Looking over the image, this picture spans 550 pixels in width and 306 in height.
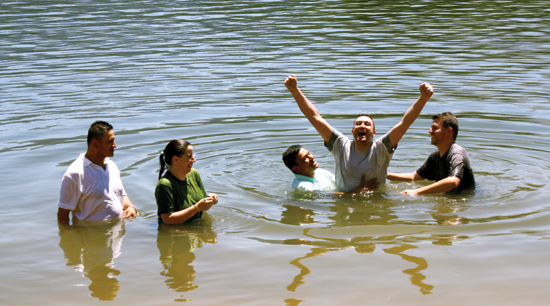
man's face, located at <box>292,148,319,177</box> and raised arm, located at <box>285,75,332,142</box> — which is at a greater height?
raised arm, located at <box>285,75,332,142</box>

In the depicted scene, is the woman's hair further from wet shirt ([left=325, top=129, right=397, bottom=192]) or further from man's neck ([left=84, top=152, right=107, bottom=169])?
wet shirt ([left=325, top=129, right=397, bottom=192])

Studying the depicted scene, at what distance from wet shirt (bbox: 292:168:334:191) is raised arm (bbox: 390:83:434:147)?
1.37m

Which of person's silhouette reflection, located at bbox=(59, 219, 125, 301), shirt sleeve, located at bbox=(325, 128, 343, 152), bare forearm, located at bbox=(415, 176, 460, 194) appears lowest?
person's silhouette reflection, located at bbox=(59, 219, 125, 301)

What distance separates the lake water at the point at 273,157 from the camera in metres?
6.53

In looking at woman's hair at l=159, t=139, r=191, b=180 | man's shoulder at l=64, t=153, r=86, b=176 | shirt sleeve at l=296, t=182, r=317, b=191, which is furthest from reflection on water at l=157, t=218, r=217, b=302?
shirt sleeve at l=296, t=182, r=317, b=191

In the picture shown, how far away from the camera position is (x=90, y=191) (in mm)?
7762

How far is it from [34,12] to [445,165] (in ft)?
92.2

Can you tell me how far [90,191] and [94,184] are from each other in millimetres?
104

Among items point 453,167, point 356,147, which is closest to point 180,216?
point 356,147

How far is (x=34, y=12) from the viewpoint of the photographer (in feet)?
107

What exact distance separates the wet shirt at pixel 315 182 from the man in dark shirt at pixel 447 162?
46.8 inches

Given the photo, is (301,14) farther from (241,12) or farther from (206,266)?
(206,266)

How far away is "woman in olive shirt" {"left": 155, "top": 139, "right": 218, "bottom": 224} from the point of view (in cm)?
749

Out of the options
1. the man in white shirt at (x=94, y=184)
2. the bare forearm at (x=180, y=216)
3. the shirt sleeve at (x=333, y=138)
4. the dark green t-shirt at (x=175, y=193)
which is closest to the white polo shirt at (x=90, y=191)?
the man in white shirt at (x=94, y=184)
